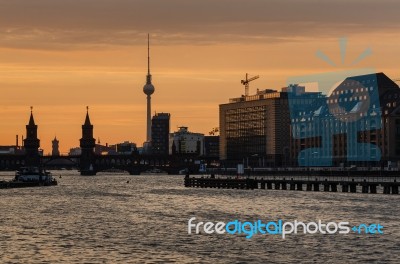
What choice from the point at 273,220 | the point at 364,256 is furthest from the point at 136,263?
the point at 273,220

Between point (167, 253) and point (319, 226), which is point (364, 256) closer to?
point (167, 253)

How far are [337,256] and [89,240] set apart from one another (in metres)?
22.1

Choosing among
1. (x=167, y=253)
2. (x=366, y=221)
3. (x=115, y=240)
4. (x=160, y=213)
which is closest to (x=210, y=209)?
(x=160, y=213)

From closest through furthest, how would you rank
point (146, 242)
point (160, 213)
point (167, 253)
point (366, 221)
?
point (167, 253)
point (146, 242)
point (366, 221)
point (160, 213)

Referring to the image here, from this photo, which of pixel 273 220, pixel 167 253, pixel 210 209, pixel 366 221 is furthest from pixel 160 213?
pixel 167 253

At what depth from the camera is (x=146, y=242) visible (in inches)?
3194

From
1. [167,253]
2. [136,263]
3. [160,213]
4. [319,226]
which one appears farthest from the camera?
[160,213]

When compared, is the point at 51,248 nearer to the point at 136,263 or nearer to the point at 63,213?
the point at 136,263

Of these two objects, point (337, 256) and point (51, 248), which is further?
point (51, 248)

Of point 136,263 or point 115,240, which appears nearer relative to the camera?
point 136,263

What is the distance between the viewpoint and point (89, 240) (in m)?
83.1

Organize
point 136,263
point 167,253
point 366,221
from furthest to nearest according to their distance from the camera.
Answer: point 366,221 → point 167,253 → point 136,263

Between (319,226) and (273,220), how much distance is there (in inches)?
442

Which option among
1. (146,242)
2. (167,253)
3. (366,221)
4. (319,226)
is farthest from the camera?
(366,221)
